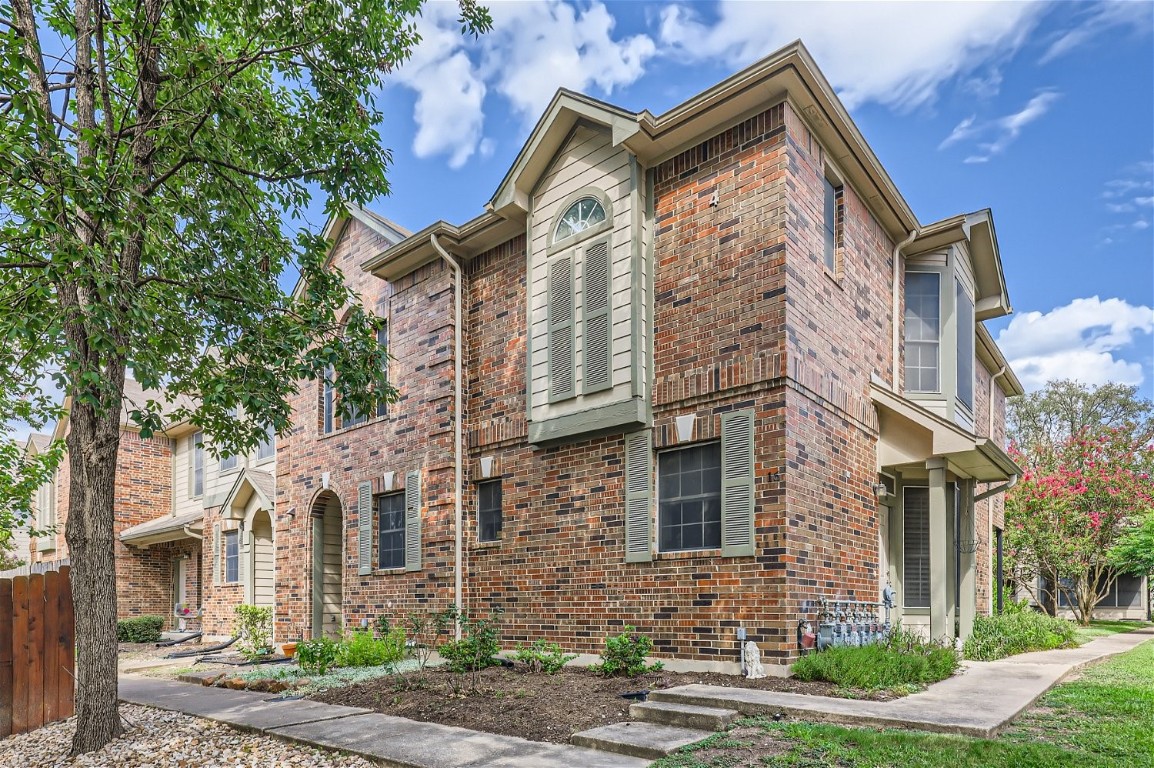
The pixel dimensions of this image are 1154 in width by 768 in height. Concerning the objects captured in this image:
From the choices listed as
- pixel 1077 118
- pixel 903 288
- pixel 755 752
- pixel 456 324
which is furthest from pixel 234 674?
pixel 1077 118

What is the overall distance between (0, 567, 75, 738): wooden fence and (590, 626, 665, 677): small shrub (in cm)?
580

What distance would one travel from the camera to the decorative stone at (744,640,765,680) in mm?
8133

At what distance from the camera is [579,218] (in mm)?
10930

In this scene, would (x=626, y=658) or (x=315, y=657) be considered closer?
(x=626, y=658)

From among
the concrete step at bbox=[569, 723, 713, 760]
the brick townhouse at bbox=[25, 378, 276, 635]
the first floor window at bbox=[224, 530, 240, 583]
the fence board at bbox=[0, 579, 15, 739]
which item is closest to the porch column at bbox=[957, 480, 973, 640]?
the concrete step at bbox=[569, 723, 713, 760]

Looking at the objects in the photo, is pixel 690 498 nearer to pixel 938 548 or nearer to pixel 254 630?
pixel 938 548

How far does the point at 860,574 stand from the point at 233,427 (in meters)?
7.76

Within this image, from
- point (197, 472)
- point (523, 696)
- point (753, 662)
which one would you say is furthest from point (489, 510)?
point (197, 472)

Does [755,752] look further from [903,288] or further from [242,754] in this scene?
[903,288]

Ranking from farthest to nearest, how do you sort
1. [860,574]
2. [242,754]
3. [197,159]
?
[860,574] → [197,159] → [242,754]

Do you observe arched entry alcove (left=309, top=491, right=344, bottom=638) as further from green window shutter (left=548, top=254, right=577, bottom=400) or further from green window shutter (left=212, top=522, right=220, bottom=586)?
green window shutter (left=548, top=254, right=577, bottom=400)

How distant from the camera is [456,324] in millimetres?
12578

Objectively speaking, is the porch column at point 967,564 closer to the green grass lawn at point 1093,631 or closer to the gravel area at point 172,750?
the green grass lawn at point 1093,631

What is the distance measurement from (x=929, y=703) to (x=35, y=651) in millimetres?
8809
